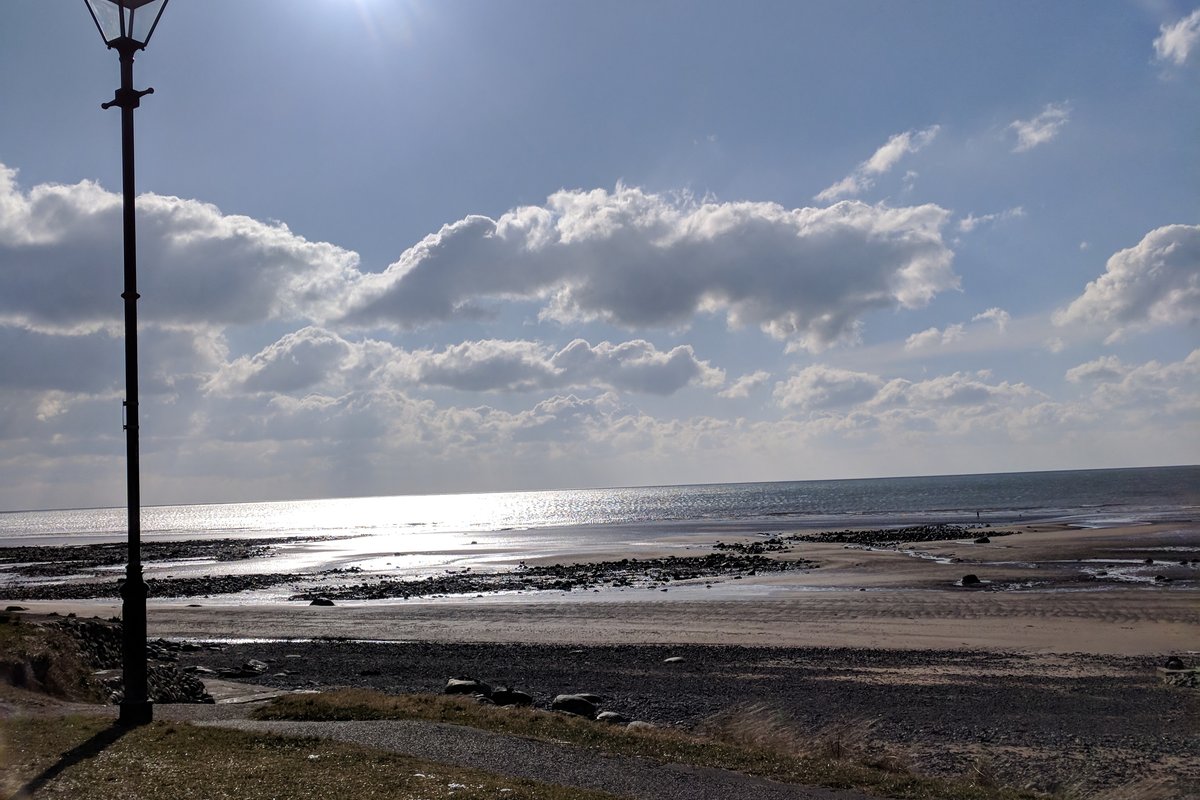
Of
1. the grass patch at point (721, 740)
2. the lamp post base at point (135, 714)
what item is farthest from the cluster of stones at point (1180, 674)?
the lamp post base at point (135, 714)

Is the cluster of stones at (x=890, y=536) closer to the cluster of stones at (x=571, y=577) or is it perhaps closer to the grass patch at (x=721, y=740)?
the cluster of stones at (x=571, y=577)

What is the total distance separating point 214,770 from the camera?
355 inches

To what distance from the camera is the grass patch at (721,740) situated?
992 centimetres

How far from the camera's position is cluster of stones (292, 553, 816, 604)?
46719 millimetres

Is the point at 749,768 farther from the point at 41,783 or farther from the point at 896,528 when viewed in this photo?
the point at 896,528

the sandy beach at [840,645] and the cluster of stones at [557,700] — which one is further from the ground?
the cluster of stones at [557,700]

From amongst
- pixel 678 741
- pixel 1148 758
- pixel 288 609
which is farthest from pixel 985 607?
pixel 288 609

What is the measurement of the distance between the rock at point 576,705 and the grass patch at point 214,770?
6.99 meters

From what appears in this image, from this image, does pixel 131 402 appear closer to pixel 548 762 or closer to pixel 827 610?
pixel 548 762

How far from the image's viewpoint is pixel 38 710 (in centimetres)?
1276

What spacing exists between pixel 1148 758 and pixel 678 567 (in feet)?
143

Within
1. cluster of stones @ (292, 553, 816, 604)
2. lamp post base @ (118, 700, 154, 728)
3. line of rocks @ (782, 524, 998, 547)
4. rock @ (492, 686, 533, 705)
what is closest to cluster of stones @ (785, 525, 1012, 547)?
line of rocks @ (782, 524, 998, 547)

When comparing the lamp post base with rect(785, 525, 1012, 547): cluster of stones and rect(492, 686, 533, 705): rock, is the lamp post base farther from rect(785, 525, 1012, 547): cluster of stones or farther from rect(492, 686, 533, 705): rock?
rect(785, 525, 1012, 547): cluster of stones

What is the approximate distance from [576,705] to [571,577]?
117 feet
